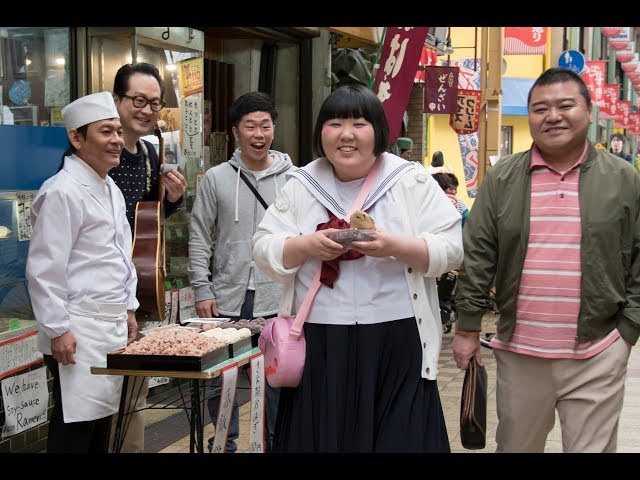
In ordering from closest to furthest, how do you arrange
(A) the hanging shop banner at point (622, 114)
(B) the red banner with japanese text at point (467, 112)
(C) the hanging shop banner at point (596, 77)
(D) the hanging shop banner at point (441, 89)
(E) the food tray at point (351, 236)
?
(E) the food tray at point (351, 236) < (D) the hanging shop banner at point (441, 89) < (B) the red banner with japanese text at point (467, 112) < (C) the hanging shop banner at point (596, 77) < (A) the hanging shop banner at point (622, 114)

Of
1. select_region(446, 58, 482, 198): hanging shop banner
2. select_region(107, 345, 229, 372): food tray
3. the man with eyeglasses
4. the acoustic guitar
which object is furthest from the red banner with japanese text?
select_region(107, 345, 229, 372): food tray

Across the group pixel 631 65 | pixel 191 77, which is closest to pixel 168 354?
pixel 191 77

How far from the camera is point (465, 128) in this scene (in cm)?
1499

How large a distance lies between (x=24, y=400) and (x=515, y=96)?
25318mm

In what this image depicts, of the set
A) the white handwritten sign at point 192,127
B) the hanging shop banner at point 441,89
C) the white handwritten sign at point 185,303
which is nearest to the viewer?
the white handwritten sign at point 192,127

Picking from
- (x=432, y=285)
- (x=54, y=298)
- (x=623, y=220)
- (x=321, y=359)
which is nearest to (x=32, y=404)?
(x=54, y=298)

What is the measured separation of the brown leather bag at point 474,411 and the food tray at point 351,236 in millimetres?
1040

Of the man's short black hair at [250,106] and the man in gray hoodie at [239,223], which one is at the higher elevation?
the man's short black hair at [250,106]

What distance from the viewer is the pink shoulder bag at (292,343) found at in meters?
3.77

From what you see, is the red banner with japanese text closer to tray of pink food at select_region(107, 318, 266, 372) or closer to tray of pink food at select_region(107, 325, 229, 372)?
tray of pink food at select_region(107, 318, 266, 372)

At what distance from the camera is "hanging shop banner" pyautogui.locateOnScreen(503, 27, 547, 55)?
27719mm

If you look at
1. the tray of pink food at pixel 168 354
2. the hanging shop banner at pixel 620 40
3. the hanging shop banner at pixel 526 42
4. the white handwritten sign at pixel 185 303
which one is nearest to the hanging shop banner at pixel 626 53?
the hanging shop banner at pixel 620 40

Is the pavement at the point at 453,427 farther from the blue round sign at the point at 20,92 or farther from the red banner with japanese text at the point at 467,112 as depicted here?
the red banner with japanese text at the point at 467,112
